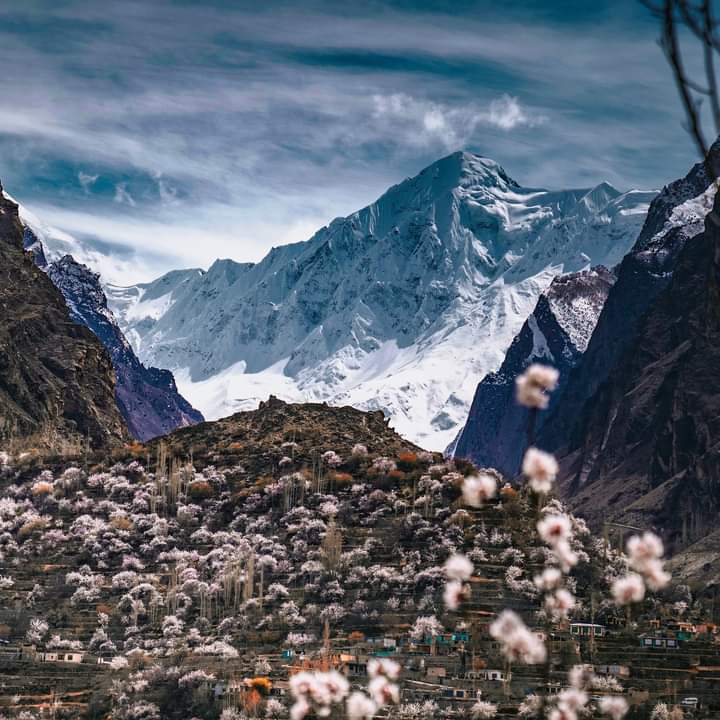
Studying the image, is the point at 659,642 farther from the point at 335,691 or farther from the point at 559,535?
the point at 559,535

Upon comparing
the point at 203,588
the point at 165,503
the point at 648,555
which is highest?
the point at 165,503

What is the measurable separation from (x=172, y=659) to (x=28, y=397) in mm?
116314

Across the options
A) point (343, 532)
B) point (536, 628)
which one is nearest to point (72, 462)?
point (343, 532)

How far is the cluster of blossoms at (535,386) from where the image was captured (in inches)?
421

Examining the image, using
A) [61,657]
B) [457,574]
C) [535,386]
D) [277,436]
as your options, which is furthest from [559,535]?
[277,436]

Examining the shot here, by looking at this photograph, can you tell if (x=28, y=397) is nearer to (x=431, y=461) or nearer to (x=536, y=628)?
(x=431, y=461)

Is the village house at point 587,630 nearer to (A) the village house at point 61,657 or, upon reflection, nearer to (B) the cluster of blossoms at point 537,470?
(A) the village house at point 61,657

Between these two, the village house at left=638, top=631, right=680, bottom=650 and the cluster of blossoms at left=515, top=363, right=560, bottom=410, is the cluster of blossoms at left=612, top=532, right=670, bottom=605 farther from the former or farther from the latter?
the village house at left=638, top=631, right=680, bottom=650

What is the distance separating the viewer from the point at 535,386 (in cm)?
1077

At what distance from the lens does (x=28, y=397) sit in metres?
181

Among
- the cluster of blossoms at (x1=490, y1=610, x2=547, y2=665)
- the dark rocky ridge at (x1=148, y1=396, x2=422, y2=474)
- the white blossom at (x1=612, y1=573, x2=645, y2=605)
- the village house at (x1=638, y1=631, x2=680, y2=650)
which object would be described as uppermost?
the dark rocky ridge at (x1=148, y1=396, x2=422, y2=474)

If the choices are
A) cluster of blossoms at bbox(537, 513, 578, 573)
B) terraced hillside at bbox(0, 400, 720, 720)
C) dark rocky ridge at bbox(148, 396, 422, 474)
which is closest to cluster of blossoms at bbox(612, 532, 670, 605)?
cluster of blossoms at bbox(537, 513, 578, 573)

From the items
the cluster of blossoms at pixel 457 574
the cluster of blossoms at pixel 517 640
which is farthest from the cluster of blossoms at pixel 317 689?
A: the cluster of blossoms at pixel 517 640

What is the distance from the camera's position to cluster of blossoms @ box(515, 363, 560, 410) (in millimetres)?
10703
